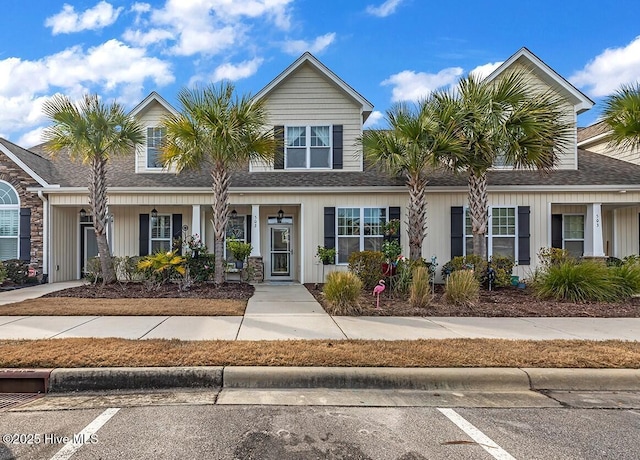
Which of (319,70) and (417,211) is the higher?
(319,70)

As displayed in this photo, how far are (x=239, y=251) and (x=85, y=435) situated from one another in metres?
8.89

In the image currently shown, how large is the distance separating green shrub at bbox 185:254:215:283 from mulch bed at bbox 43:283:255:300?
1.30 ft

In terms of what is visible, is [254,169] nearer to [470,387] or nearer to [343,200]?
[343,200]

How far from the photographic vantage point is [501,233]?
1245 cm

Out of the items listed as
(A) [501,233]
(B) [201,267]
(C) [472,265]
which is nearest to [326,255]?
(B) [201,267]

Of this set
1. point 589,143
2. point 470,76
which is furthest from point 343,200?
point 589,143

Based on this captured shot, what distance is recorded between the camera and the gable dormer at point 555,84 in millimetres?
13398

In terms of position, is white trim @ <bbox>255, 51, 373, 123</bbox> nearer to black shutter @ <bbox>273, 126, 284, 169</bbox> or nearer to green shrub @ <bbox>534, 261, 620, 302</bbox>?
black shutter @ <bbox>273, 126, 284, 169</bbox>

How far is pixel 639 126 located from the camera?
422 inches

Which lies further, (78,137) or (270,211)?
(270,211)

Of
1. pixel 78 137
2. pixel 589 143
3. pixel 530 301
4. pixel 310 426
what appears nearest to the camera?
pixel 310 426

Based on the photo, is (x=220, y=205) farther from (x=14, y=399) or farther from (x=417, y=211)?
(x=14, y=399)

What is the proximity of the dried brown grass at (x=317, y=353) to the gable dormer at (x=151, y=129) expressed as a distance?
9.50 m

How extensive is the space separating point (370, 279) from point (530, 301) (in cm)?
403
